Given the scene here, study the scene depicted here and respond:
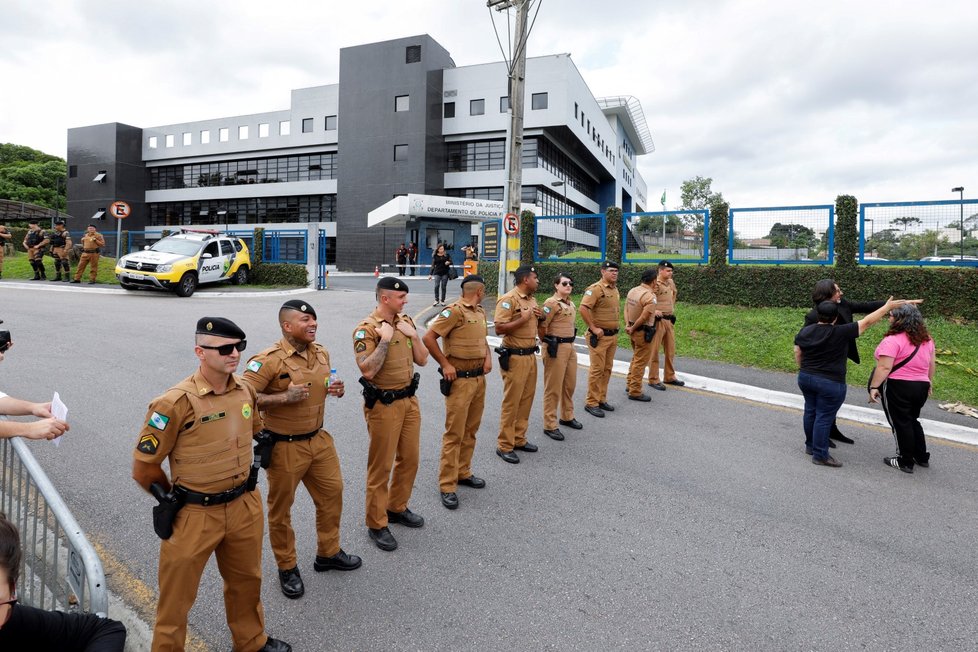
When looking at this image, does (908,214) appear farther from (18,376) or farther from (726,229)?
(18,376)

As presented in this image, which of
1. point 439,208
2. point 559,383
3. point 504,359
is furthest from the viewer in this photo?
point 439,208

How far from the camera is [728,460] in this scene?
5.68m

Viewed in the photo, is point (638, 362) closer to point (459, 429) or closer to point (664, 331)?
point (664, 331)

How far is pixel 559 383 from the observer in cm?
655

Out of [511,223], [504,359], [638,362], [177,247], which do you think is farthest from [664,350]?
[177,247]

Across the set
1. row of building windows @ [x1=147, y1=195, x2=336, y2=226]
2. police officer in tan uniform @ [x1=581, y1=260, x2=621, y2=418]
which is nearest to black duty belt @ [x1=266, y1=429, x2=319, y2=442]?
police officer in tan uniform @ [x1=581, y1=260, x2=621, y2=418]

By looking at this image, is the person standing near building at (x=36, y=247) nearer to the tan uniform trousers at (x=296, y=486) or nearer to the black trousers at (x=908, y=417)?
the tan uniform trousers at (x=296, y=486)

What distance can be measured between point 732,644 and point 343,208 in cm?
3974

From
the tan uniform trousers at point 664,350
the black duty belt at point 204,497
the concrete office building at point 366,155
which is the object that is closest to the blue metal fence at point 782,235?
the tan uniform trousers at point 664,350

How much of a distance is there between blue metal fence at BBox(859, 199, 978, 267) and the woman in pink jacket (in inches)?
322

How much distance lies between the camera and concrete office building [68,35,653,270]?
37.4 m

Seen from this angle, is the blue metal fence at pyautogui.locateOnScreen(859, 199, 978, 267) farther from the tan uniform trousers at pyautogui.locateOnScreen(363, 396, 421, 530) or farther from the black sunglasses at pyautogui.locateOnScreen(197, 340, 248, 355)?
the black sunglasses at pyautogui.locateOnScreen(197, 340, 248, 355)

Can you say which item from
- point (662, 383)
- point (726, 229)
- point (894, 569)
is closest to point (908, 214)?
point (726, 229)

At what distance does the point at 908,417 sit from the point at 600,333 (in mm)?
3277
